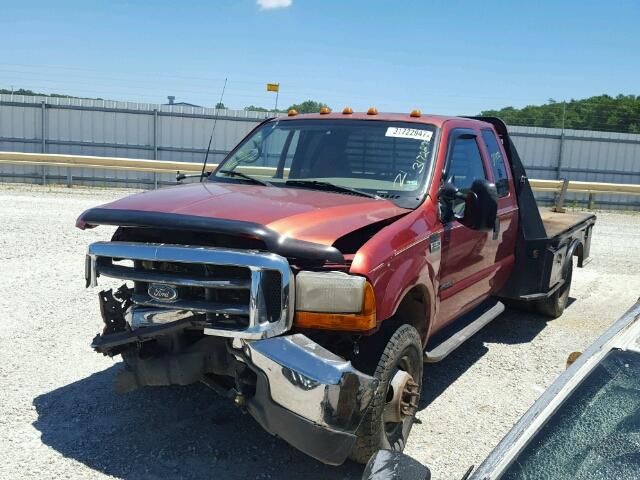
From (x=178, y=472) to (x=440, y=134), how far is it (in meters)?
2.96

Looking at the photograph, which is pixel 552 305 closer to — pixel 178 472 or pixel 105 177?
pixel 178 472

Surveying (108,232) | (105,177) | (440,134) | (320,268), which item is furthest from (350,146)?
(105,177)

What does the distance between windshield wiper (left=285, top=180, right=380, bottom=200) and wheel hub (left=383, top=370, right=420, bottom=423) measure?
4.03 ft

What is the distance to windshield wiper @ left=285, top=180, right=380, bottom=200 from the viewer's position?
4.39 meters

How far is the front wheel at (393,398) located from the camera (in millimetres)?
3520

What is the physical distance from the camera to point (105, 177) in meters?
19.1

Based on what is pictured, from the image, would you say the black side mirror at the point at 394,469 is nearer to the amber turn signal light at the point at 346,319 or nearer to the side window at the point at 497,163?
the amber turn signal light at the point at 346,319

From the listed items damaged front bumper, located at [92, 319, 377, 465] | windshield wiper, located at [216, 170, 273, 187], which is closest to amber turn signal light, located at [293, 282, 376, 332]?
damaged front bumper, located at [92, 319, 377, 465]

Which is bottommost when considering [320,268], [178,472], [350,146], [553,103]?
[178,472]

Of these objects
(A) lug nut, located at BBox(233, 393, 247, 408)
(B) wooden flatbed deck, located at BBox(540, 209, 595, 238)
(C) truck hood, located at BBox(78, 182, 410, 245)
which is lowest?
(A) lug nut, located at BBox(233, 393, 247, 408)

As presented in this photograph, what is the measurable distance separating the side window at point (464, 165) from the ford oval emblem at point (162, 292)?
7.29 ft

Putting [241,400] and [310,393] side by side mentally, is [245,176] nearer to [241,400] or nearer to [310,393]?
[241,400]

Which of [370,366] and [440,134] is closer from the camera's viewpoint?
[370,366]

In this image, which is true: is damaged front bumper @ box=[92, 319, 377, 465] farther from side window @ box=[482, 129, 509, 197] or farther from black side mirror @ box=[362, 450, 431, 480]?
side window @ box=[482, 129, 509, 197]
